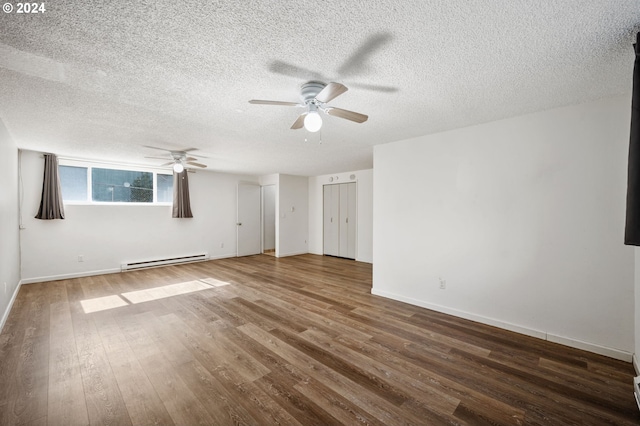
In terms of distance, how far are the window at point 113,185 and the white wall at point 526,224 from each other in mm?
5609

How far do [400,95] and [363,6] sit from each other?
1130 millimetres

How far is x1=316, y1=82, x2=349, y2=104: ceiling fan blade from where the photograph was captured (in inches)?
68.5

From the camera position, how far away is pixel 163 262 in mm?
6086

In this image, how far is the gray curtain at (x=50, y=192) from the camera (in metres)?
4.57

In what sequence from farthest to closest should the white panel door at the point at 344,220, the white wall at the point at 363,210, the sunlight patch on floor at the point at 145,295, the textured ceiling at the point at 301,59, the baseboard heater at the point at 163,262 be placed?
1. the white panel door at the point at 344,220
2. the white wall at the point at 363,210
3. the baseboard heater at the point at 163,262
4. the sunlight patch on floor at the point at 145,295
5. the textured ceiling at the point at 301,59

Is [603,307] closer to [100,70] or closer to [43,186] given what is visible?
[100,70]

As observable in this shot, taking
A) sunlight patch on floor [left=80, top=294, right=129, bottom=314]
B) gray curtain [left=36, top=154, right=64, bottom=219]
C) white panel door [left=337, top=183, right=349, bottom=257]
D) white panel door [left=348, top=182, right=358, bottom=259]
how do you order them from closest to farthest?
sunlight patch on floor [left=80, top=294, right=129, bottom=314] → gray curtain [left=36, top=154, right=64, bottom=219] → white panel door [left=348, top=182, right=358, bottom=259] → white panel door [left=337, top=183, right=349, bottom=257]

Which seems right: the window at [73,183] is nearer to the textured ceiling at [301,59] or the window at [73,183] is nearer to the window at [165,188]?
the window at [165,188]

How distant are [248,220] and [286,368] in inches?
234

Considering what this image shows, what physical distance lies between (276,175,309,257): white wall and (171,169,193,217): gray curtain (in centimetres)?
239

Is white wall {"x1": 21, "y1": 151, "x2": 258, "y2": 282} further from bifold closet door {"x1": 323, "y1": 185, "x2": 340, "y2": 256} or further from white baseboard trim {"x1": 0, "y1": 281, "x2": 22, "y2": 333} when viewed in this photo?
bifold closet door {"x1": 323, "y1": 185, "x2": 340, "y2": 256}

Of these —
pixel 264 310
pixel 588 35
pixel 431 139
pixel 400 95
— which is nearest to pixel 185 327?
pixel 264 310

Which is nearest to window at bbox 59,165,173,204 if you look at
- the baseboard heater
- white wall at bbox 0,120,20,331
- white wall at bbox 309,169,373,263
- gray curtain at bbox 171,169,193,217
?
gray curtain at bbox 171,169,193,217

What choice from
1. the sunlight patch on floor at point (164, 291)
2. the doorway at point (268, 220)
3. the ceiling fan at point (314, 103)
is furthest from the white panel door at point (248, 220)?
the ceiling fan at point (314, 103)
